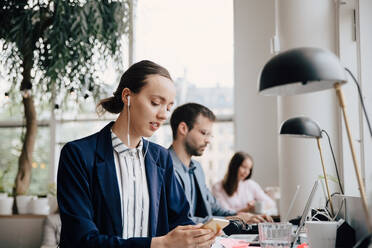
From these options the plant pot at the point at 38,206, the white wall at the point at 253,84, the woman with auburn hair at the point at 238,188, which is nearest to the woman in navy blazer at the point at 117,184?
the woman with auburn hair at the point at 238,188

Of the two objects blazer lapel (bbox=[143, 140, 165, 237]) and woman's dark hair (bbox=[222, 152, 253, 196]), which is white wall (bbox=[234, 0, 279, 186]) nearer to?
woman's dark hair (bbox=[222, 152, 253, 196])

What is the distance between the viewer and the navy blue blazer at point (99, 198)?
1.52 m

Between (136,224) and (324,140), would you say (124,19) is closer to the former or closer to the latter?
(324,140)

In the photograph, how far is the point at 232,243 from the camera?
2064 millimetres

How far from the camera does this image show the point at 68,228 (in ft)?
5.04

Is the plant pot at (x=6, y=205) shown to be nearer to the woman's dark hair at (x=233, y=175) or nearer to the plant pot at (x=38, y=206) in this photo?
the plant pot at (x=38, y=206)

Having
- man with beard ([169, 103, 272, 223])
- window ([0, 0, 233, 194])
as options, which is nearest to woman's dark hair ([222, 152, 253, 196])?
window ([0, 0, 233, 194])

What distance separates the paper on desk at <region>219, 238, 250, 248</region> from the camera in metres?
1.98

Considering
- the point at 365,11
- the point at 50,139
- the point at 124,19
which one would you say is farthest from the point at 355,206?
the point at 50,139

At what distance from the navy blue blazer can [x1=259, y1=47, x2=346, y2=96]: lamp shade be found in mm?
723

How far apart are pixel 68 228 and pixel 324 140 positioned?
2.48m

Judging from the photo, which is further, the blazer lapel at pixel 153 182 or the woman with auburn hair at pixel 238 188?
the woman with auburn hair at pixel 238 188

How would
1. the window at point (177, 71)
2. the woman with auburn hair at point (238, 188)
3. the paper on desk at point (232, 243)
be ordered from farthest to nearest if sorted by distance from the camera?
1. the window at point (177, 71)
2. the woman with auburn hair at point (238, 188)
3. the paper on desk at point (232, 243)

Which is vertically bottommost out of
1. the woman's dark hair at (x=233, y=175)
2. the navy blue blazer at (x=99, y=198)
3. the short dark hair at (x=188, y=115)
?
the woman's dark hair at (x=233, y=175)
